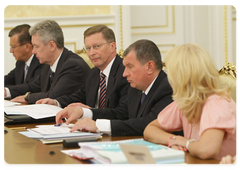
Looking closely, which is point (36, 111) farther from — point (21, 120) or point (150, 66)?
point (150, 66)

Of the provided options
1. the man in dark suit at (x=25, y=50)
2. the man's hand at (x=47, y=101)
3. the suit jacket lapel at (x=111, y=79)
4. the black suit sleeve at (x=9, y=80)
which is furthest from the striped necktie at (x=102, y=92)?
the black suit sleeve at (x=9, y=80)

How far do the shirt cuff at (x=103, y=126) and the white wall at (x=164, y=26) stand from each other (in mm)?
3778

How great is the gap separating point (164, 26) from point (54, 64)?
101 inches

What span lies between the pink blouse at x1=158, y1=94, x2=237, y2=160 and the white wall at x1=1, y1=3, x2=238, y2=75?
3957 millimetres

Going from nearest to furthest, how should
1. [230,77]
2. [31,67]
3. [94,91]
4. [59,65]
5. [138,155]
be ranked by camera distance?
[138,155]
[230,77]
[94,91]
[59,65]
[31,67]

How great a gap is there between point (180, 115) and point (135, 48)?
74 centimetres

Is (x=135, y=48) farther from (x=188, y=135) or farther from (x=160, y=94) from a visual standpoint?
(x=188, y=135)

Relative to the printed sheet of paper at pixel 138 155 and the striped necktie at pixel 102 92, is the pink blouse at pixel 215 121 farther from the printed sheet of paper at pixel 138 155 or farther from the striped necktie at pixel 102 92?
the striped necktie at pixel 102 92

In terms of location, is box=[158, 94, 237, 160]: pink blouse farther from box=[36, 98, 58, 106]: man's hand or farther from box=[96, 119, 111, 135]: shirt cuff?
box=[36, 98, 58, 106]: man's hand

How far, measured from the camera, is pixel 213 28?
602 cm

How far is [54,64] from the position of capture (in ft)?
13.6

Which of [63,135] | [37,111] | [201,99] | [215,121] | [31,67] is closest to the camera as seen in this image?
[215,121]

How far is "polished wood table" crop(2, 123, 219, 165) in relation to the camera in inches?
59.6

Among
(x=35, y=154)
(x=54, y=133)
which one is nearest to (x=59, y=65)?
(x=54, y=133)
